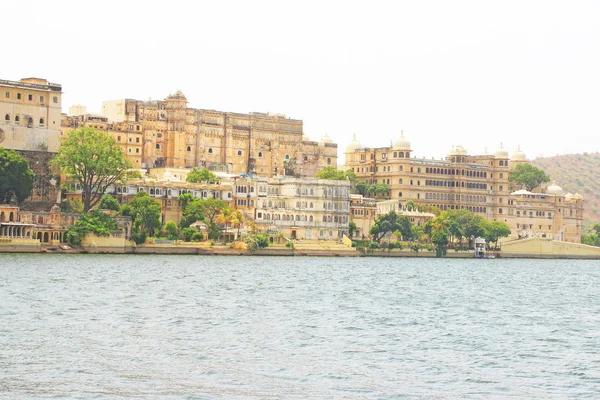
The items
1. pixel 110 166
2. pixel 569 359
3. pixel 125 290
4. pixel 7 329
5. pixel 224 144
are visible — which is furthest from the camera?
pixel 224 144

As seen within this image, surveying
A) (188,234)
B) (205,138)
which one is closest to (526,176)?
(205,138)

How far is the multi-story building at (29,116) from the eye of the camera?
360 ft

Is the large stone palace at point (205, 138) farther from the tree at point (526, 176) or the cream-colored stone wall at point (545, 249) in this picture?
the tree at point (526, 176)

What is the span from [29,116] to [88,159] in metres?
9.92

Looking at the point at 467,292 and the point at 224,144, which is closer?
the point at 467,292

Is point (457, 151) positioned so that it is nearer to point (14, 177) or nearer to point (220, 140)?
point (220, 140)

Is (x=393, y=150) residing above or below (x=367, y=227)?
above

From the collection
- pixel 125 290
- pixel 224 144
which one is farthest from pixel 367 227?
pixel 125 290

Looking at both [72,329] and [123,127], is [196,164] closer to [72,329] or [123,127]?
[123,127]

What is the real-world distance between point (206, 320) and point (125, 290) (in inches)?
544

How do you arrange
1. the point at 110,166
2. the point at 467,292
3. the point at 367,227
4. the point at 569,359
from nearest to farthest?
the point at 569,359
the point at 467,292
the point at 110,166
the point at 367,227

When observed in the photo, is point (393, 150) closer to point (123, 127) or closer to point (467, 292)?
point (123, 127)

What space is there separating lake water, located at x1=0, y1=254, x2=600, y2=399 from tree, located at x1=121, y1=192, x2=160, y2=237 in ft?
82.1

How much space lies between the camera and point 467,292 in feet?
233
